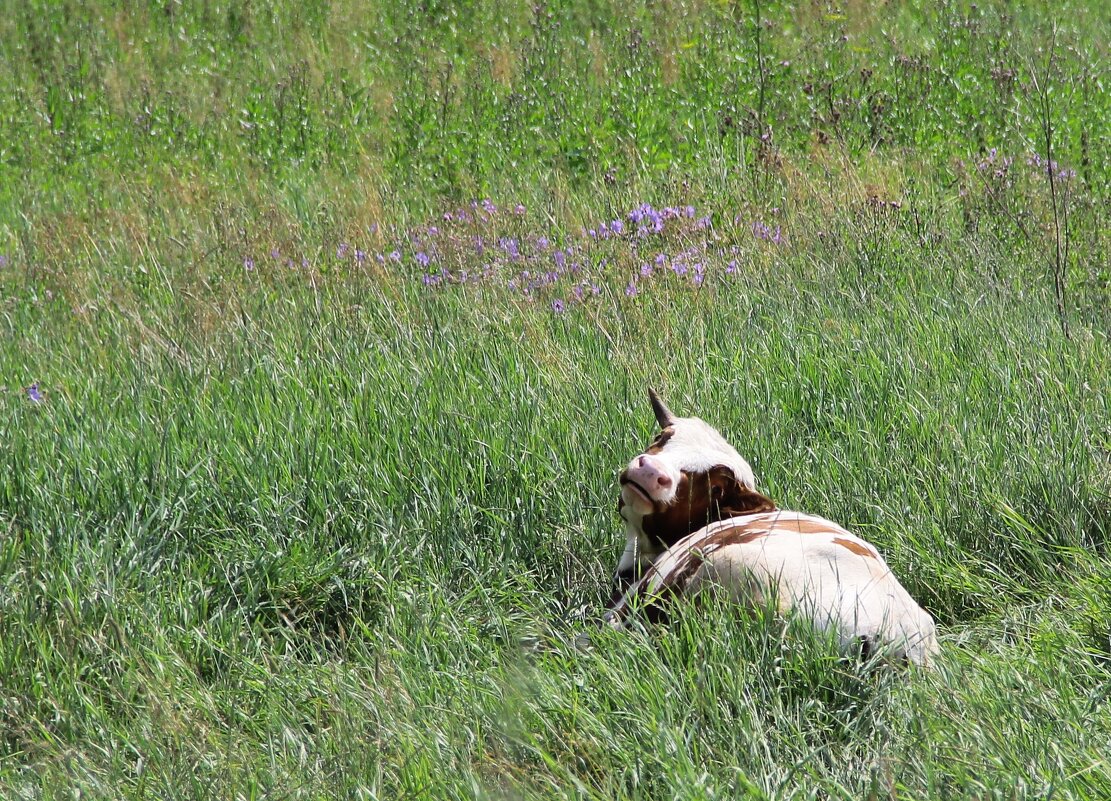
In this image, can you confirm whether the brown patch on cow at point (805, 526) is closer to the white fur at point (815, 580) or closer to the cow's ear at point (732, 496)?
the white fur at point (815, 580)

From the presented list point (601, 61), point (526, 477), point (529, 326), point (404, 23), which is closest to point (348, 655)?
point (526, 477)

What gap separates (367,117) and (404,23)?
7.74ft

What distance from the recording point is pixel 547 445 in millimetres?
3758

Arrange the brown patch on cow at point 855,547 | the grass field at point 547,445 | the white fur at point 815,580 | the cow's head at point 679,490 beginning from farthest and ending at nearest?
the cow's head at point 679,490
the brown patch on cow at point 855,547
the white fur at point 815,580
the grass field at point 547,445

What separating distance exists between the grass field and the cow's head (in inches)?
12.4

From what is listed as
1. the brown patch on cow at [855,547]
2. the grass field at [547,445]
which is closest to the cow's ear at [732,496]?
the brown patch on cow at [855,547]

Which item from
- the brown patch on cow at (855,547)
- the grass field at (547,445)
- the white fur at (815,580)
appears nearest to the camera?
the grass field at (547,445)

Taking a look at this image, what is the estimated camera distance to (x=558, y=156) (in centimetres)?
777

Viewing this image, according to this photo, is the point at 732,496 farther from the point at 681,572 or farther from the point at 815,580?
the point at 815,580

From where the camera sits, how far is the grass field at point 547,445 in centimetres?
233

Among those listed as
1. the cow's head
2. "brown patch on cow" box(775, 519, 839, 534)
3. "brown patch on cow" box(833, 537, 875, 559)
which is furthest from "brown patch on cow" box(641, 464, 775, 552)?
"brown patch on cow" box(833, 537, 875, 559)

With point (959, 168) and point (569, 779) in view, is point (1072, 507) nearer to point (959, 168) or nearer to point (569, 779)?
point (569, 779)

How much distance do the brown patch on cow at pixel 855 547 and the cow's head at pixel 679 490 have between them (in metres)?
0.28

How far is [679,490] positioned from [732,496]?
0.17 meters
